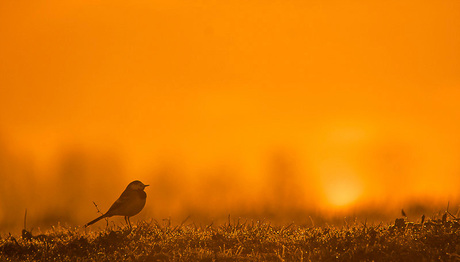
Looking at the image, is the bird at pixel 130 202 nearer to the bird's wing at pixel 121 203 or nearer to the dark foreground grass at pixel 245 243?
the bird's wing at pixel 121 203

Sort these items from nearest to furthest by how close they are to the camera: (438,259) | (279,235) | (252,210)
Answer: (438,259), (279,235), (252,210)

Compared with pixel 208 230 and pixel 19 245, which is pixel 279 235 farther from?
pixel 19 245

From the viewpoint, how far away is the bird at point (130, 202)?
1116 cm

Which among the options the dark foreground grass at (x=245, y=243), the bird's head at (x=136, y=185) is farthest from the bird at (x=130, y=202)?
the dark foreground grass at (x=245, y=243)

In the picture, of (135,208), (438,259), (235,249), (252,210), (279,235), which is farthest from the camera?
(252,210)

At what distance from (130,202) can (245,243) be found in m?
2.58

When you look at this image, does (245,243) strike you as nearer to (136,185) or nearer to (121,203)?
(121,203)

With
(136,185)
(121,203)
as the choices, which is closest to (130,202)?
(121,203)

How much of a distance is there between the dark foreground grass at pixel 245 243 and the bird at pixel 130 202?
1047 millimetres

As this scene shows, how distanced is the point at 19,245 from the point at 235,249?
277cm

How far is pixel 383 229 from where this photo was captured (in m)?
9.66

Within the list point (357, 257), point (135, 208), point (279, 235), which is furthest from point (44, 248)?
point (357, 257)

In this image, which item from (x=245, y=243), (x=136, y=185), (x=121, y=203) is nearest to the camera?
(x=245, y=243)

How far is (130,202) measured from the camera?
1118 centimetres
